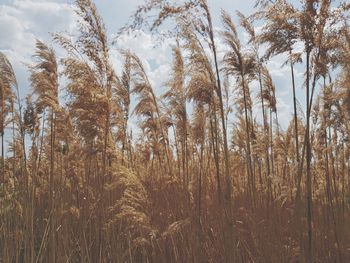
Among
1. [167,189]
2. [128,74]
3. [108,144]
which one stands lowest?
[167,189]

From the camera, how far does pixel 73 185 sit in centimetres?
596

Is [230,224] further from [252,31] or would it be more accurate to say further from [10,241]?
[252,31]

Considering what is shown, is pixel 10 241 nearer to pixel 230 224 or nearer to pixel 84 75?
pixel 84 75

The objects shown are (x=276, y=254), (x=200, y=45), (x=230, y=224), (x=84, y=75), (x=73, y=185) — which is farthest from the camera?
(x=73, y=185)

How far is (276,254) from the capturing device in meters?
3.38

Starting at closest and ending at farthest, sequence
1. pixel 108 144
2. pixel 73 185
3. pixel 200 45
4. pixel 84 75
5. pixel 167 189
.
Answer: pixel 200 45
pixel 84 75
pixel 108 144
pixel 167 189
pixel 73 185

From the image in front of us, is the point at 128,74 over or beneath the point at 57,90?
over

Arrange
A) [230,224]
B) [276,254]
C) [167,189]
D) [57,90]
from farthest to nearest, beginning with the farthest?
[167,189], [57,90], [276,254], [230,224]

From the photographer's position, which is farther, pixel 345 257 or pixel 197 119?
pixel 197 119

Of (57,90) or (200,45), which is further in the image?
(57,90)

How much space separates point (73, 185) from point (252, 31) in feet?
10.6

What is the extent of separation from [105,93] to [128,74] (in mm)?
2654

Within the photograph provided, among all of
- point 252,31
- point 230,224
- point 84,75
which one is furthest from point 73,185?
point 230,224

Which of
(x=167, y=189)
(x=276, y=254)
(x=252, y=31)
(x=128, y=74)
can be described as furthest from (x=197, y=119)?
(x=276, y=254)
